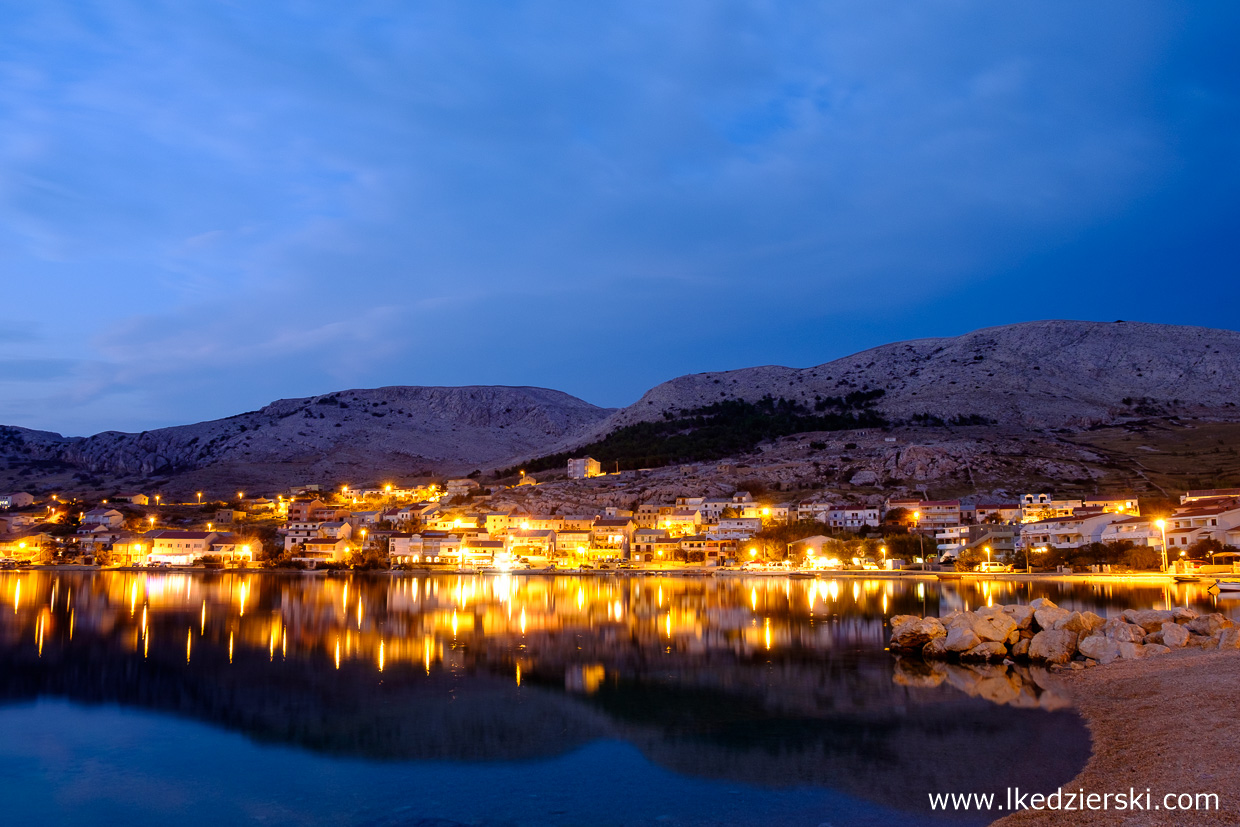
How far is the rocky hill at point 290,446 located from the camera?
13975 centimetres

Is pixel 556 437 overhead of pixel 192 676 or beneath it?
overhead

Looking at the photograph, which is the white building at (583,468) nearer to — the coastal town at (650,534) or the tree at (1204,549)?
the coastal town at (650,534)

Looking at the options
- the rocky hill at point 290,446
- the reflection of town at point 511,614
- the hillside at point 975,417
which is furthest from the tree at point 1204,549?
the rocky hill at point 290,446

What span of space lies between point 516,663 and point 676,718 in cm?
733

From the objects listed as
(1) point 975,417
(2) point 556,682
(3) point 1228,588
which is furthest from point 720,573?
(1) point 975,417

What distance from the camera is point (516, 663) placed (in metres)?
22.0

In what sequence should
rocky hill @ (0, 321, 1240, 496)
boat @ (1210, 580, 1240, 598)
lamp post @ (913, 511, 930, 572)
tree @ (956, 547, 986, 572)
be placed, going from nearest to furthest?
boat @ (1210, 580, 1240, 598) → tree @ (956, 547, 986, 572) → lamp post @ (913, 511, 930, 572) → rocky hill @ (0, 321, 1240, 496)

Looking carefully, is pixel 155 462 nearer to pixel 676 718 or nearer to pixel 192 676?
pixel 192 676

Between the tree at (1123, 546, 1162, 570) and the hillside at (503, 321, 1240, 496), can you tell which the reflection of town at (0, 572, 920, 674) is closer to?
the tree at (1123, 546, 1162, 570)

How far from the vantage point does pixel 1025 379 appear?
12606cm

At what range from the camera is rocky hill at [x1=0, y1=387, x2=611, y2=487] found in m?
140

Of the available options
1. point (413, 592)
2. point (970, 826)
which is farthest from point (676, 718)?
point (413, 592)

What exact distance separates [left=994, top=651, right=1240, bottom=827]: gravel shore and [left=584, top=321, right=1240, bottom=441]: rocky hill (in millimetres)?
100390

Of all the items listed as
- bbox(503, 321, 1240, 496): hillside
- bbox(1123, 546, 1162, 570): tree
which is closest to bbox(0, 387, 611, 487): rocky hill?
bbox(503, 321, 1240, 496): hillside
